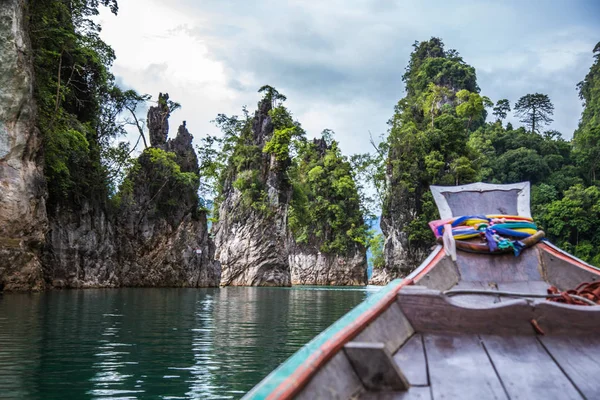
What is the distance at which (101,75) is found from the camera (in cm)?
2005

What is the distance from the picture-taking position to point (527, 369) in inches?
81.6

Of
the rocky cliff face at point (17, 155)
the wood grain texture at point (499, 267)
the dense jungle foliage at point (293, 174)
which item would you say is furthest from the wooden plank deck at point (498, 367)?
the dense jungle foliage at point (293, 174)

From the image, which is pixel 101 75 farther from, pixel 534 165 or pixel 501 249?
pixel 534 165

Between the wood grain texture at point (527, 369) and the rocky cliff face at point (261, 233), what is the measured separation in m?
30.4

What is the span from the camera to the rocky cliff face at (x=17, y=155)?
12742mm

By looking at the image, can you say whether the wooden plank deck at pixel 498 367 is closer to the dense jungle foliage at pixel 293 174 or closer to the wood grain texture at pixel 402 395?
the wood grain texture at pixel 402 395

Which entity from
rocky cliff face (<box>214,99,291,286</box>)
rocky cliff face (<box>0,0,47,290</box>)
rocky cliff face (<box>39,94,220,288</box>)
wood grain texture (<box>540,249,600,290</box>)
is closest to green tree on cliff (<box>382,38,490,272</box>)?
rocky cliff face (<box>214,99,291,286</box>)

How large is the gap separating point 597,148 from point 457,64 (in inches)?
617

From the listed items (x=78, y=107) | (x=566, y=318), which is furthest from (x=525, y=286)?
(x=78, y=107)

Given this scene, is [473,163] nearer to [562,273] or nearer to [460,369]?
[562,273]

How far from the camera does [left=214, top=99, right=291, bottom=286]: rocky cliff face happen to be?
107ft

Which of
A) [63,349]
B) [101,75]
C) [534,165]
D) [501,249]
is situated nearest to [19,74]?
[101,75]

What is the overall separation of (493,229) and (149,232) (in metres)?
21.6

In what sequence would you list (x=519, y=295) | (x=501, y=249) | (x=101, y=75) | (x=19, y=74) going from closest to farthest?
(x=519, y=295)
(x=501, y=249)
(x=19, y=74)
(x=101, y=75)
